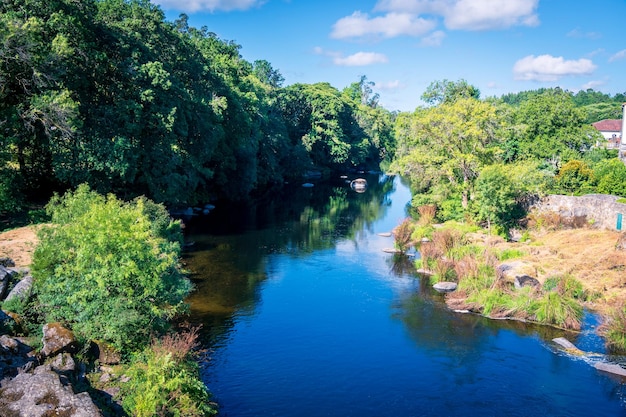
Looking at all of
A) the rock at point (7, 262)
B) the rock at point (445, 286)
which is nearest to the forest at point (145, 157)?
the rock at point (7, 262)

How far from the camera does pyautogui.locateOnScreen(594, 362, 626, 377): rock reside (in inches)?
835

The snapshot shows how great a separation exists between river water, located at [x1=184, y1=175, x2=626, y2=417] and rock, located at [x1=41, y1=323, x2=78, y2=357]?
5.36 meters

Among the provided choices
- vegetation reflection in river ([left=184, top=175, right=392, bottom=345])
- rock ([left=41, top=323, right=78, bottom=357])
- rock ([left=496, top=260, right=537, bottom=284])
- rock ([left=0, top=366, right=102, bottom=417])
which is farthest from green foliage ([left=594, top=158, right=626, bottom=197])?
rock ([left=0, top=366, right=102, bottom=417])

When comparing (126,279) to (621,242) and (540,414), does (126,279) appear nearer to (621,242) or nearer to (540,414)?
(540,414)

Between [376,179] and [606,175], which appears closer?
[606,175]

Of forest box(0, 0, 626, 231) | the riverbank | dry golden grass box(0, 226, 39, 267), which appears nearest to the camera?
dry golden grass box(0, 226, 39, 267)

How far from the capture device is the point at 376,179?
95.2 m

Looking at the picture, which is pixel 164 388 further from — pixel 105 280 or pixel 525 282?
pixel 525 282

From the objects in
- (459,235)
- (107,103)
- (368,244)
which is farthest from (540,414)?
(107,103)

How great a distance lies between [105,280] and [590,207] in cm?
3463

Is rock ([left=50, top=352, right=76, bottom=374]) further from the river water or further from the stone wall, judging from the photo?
the stone wall

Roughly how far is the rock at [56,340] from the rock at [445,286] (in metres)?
20.9

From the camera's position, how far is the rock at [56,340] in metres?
17.8

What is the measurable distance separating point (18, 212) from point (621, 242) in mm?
38344
